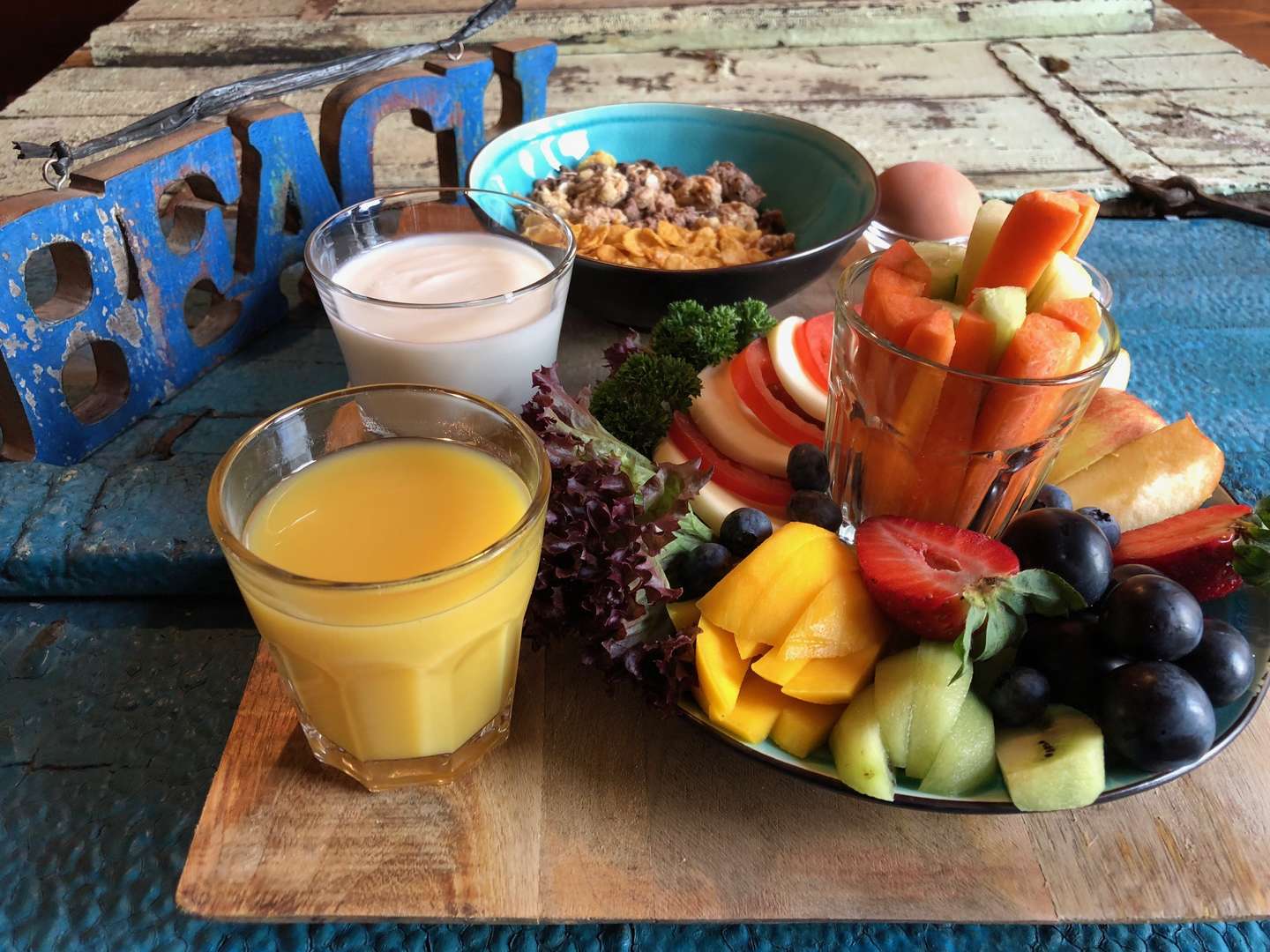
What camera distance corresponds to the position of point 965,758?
68 centimetres

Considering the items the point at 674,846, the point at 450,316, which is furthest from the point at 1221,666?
the point at 450,316

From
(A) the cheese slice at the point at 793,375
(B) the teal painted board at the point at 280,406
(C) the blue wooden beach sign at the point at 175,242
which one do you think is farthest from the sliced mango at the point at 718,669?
(C) the blue wooden beach sign at the point at 175,242

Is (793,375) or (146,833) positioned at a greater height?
(793,375)

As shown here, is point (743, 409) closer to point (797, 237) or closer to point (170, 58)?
point (797, 237)

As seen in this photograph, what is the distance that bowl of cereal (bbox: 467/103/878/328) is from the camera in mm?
1225

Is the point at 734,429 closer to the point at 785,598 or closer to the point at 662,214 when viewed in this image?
the point at 785,598

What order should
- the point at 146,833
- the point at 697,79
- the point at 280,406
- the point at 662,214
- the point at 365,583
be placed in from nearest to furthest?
the point at 365,583
the point at 146,833
the point at 280,406
the point at 662,214
the point at 697,79

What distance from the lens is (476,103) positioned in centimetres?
149

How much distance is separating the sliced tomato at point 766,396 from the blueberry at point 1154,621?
39 centimetres

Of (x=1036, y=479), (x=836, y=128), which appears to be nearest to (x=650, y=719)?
(x=1036, y=479)

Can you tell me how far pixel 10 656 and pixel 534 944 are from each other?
2.04 ft

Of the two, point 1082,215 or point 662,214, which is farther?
point 662,214

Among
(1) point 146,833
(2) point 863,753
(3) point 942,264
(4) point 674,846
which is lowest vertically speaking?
(1) point 146,833

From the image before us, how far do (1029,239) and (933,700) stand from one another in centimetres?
38
